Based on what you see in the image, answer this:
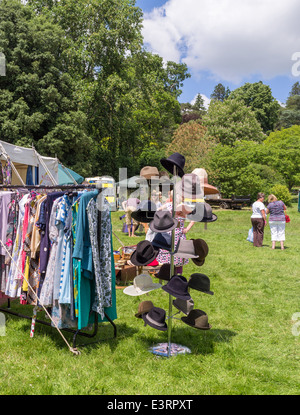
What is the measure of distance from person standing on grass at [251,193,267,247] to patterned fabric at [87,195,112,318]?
25.5ft

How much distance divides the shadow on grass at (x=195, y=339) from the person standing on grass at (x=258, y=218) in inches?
268

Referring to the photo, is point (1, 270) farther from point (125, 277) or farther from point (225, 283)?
point (225, 283)

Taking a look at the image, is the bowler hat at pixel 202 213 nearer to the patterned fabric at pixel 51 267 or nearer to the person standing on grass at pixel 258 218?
the patterned fabric at pixel 51 267

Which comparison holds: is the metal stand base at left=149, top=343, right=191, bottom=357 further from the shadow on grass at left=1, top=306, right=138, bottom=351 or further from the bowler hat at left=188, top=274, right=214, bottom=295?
the bowler hat at left=188, top=274, right=214, bottom=295

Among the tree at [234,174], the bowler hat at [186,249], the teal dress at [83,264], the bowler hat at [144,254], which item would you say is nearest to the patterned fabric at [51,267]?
the teal dress at [83,264]

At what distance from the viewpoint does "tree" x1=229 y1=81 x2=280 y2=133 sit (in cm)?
5800

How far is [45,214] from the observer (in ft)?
14.1

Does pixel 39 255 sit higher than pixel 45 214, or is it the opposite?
pixel 45 214

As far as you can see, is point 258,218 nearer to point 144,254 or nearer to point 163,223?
point 144,254

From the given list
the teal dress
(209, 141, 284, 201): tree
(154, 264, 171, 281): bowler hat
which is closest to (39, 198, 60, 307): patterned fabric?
the teal dress

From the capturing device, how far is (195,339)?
15.3 feet

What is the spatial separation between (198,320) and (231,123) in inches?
1441

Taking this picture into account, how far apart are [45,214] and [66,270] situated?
2.21 feet

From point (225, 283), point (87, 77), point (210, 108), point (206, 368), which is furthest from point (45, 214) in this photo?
point (210, 108)
